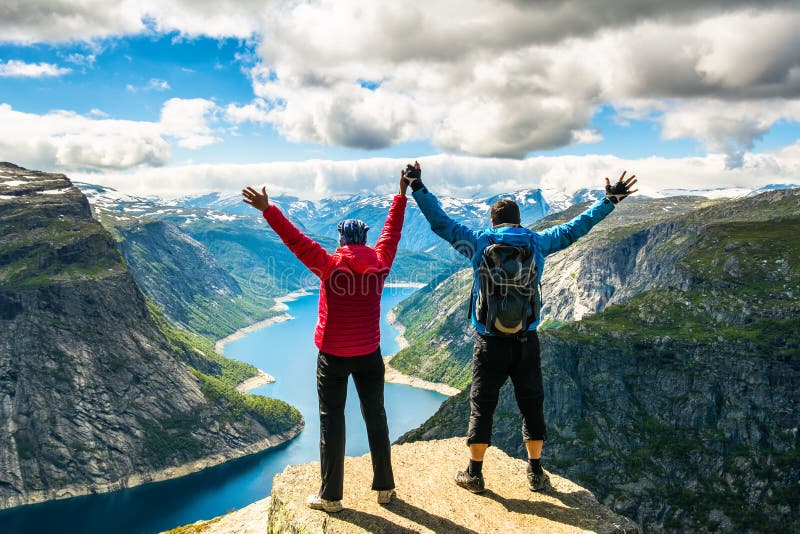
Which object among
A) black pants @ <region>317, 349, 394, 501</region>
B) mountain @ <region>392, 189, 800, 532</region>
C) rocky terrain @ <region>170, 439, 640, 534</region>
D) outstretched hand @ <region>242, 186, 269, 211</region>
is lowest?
mountain @ <region>392, 189, 800, 532</region>

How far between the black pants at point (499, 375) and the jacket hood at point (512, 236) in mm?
1979

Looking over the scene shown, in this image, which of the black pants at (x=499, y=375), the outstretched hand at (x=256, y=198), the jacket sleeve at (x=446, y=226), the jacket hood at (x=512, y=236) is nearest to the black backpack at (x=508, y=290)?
the jacket hood at (x=512, y=236)

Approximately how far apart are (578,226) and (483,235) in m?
2.36

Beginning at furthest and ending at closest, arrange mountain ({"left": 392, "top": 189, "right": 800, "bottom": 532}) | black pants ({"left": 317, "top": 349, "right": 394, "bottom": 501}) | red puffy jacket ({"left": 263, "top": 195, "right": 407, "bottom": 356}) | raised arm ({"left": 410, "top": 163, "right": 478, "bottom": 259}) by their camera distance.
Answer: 1. mountain ({"left": 392, "top": 189, "right": 800, "bottom": 532})
2. raised arm ({"left": 410, "top": 163, "right": 478, "bottom": 259})
3. black pants ({"left": 317, "top": 349, "right": 394, "bottom": 501})
4. red puffy jacket ({"left": 263, "top": 195, "right": 407, "bottom": 356})

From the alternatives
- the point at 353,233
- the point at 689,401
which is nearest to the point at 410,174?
the point at 353,233

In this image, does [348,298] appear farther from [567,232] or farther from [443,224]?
[567,232]

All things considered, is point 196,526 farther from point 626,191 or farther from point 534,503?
point 626,191

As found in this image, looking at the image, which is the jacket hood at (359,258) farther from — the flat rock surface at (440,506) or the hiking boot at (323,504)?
the flat rock surface at (440,506)

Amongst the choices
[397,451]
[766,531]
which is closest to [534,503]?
[397,451]

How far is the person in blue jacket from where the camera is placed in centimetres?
1055

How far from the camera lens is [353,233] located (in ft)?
33.2

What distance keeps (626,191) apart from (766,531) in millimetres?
142171

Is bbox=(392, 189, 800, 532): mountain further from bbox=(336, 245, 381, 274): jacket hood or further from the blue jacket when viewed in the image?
bbox=(336, 245, 381, 274): jacket hood

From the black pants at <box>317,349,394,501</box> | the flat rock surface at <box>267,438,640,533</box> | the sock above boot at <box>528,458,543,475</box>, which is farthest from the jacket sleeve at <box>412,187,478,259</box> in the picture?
the flat rock surface at <box>267,438,640,533</box>
